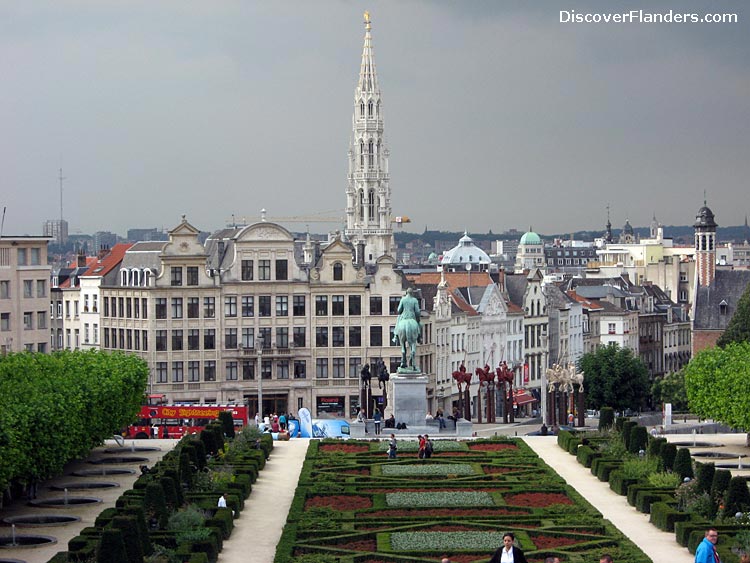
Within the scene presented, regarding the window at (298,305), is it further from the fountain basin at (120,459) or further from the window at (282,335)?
the fountain basin at (120,459)

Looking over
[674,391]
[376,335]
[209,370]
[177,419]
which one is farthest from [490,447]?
[674,391]

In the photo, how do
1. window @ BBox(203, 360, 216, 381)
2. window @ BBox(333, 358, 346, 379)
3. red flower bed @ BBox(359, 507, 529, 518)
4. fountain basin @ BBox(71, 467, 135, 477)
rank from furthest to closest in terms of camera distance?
1. window @ BBox(333, 358, 346, 379)
2. window @ BBox(203, 360, 216, 381)
3. fountain basin @ BBox(71, 467, 135, 477)
4. red flower bed @ BBox(359, 507, 529, 518)

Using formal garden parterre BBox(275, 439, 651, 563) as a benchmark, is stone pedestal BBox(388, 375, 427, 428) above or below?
above

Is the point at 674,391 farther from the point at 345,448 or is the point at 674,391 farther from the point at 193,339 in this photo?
the point at 345,448

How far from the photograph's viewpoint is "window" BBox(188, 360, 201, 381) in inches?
4852

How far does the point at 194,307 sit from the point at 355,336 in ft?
35.8

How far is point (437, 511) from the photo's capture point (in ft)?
201

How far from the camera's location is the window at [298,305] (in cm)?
12500

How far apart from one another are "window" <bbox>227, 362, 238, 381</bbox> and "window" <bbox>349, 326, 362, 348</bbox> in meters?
7.83

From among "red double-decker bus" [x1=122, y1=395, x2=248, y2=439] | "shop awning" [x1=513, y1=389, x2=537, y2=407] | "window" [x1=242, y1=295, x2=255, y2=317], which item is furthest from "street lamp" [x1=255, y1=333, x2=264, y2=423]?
"shop awning" [x1=513, y1=389, x2=537, y2=407]

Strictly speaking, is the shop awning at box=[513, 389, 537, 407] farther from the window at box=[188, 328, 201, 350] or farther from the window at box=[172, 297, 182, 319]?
the window at box=[172, 297, 182, 319]

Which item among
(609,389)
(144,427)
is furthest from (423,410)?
(609,389)

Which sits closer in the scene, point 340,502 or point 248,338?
point 340,502

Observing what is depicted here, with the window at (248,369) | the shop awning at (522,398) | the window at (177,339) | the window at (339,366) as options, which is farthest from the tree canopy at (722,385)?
the shop awning at (522,398)
